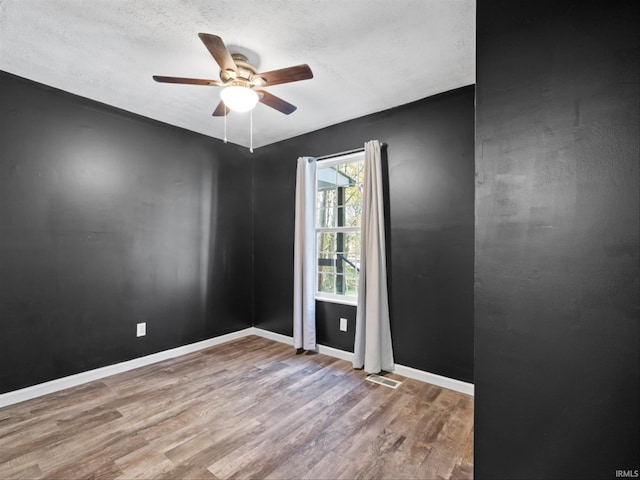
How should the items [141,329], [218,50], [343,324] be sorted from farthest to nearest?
[343,324] → [141,329] → [218,50]

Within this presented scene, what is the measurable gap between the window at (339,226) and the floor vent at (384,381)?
→ 81 centimetres

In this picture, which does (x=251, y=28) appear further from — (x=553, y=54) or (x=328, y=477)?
(x=328, y=477)

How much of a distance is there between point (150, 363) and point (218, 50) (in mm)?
3158

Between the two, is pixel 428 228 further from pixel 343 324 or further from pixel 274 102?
pixel 274 102

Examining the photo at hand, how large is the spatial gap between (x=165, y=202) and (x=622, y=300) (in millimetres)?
3784

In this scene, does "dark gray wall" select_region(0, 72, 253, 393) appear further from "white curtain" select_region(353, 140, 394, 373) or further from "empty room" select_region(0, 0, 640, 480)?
"white curtain" select_region(353, 140, 394, 373)

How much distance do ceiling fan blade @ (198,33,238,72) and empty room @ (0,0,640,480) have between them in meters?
0.06

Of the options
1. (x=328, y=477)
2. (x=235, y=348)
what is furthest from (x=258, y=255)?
(x=328, y=477)

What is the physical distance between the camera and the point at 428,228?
2832 mm

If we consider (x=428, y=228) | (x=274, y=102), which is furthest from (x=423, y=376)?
(x=274, y=102)

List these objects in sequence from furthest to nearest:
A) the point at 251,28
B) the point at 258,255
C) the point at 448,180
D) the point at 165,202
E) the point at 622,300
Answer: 1. the point at 258,255
2. the point at 165,202
3. the point at 448,180
4. the point at 251,28
5. the point at 622,300

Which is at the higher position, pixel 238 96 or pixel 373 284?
pixel 238 96

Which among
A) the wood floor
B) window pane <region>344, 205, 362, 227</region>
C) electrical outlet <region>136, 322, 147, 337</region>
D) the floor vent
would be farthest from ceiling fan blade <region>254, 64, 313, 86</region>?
electrical outlet <region>136, 322, 147, 337</region>

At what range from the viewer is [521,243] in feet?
3.67
